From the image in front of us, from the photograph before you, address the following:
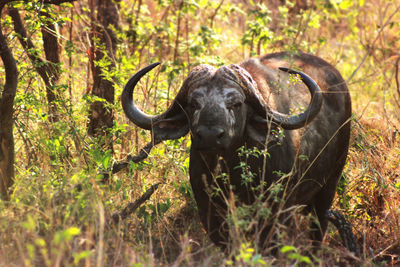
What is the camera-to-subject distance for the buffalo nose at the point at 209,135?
3.40 metres

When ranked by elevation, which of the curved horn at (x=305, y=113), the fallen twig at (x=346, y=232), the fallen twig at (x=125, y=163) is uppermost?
the curved horn at (x=305, y=113)

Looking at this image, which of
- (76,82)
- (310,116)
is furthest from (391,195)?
(76,82)

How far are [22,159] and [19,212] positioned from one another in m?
1.92

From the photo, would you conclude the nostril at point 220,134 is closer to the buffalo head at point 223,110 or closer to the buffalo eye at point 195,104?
the buffalo head at point 223,110

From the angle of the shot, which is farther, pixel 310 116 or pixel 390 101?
pixel 390 101

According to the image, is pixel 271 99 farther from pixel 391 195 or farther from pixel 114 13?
pixel 114 13

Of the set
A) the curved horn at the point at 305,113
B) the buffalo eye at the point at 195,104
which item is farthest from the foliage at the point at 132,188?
the buffalo eye at the point at 195,104

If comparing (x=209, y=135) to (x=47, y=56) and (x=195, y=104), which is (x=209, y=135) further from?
(x=47, y=56)

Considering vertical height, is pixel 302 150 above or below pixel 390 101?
above

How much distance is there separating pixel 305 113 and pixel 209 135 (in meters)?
0.87

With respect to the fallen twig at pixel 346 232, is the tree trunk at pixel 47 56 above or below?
above

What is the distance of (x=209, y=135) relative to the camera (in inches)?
134

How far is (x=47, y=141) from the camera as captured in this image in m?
4.23

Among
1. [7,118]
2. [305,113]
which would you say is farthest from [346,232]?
[7,118]
